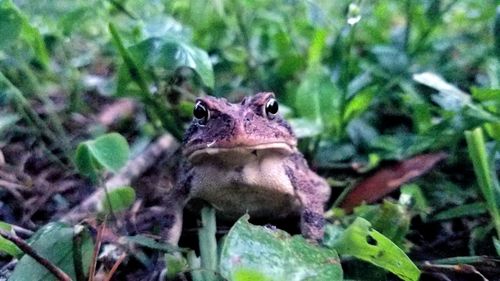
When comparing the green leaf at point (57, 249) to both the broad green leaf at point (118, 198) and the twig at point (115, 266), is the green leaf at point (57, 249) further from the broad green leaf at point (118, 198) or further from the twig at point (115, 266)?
the broad green leaf at point (118, 198)

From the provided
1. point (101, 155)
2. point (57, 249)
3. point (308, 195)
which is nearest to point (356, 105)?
point (308, 195)

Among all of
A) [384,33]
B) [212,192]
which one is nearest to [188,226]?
[212,192]

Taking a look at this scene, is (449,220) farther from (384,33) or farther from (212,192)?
(384,33)

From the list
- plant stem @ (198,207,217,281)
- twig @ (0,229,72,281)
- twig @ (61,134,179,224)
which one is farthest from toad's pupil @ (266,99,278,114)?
twig @ (0,229,72,281)

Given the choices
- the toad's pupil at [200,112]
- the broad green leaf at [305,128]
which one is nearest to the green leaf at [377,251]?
the toad's pupil at [200,112]

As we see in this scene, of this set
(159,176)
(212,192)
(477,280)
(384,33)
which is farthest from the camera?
(384,33)

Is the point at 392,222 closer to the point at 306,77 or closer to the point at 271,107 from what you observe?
the point at 271,107

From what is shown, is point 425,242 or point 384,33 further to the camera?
point 384,33
